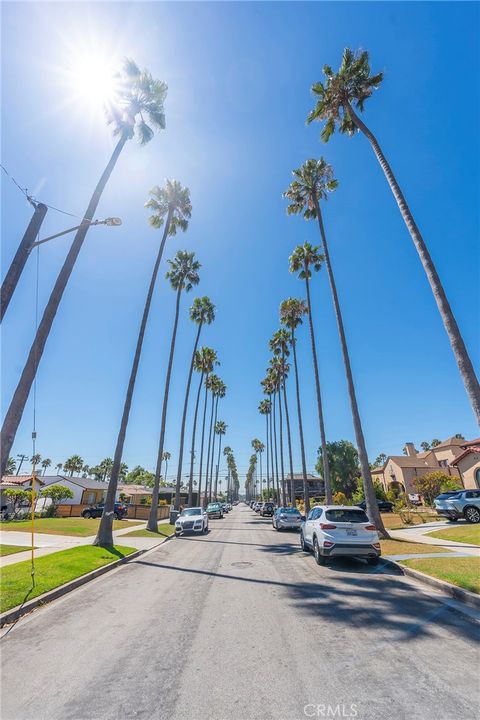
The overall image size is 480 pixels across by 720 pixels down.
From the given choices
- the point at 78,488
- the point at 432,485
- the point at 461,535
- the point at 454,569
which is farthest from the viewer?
the point at 78,488

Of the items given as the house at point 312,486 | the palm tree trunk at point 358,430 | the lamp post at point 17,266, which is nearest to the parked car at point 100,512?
the palm tree trunk at point 358,430

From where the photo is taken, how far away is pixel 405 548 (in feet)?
41.3

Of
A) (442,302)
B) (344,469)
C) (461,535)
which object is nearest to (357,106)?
(442,302)

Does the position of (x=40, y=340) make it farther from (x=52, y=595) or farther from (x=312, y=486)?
(x=312, y=486)

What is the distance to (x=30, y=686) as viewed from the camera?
3973 millimetres

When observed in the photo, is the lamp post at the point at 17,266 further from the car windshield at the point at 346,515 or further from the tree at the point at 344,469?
the tree at the point at 344,469

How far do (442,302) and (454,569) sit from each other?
23.6ft

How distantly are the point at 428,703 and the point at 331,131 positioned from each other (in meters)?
20.5

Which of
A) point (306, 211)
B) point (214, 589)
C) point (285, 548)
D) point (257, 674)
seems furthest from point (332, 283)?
point (257, 674)

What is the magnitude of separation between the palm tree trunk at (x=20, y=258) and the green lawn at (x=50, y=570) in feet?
19.4

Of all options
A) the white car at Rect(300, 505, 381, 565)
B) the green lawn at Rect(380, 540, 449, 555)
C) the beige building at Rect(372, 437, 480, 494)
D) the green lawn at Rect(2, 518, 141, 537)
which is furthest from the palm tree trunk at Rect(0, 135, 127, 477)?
the beige building at Rect(372, 437, 480, 494)

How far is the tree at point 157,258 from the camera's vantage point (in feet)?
51.4

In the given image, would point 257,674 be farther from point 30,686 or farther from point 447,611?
point 447,611

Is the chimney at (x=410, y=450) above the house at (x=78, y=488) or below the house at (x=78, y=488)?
above
